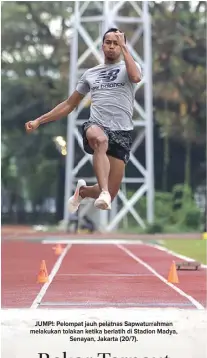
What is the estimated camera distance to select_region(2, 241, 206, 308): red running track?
8305 millimetres

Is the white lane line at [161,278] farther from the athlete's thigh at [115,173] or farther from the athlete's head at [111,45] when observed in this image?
the athlete's head at [111,45]

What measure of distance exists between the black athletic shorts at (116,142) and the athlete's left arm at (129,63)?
40 centimetres

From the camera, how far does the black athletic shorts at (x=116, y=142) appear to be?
5.68 m

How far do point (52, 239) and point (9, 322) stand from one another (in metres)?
20.6

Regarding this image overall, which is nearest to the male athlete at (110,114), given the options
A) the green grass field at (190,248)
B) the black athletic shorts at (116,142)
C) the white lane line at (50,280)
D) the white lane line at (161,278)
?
the black athletic shorts at (116,142)

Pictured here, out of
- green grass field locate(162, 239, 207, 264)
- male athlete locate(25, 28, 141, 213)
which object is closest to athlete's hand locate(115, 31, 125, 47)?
male athlete locate(25, 28, 141, 213)

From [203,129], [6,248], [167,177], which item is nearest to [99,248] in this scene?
[6,248]

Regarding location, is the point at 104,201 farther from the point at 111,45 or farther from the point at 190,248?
the point at 190,248

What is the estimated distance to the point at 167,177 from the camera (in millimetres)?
38156

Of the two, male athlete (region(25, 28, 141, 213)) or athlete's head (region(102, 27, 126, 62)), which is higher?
athlete's head (region(102, 27, 126, 62))

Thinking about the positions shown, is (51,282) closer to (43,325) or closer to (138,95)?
(43,325)

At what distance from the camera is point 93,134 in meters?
5.57

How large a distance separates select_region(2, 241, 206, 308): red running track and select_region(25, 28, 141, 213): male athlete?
82.5 inches

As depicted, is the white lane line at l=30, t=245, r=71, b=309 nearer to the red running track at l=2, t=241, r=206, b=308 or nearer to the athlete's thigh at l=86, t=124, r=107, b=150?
the red running track at l=2, t=241, r=206, b=308
